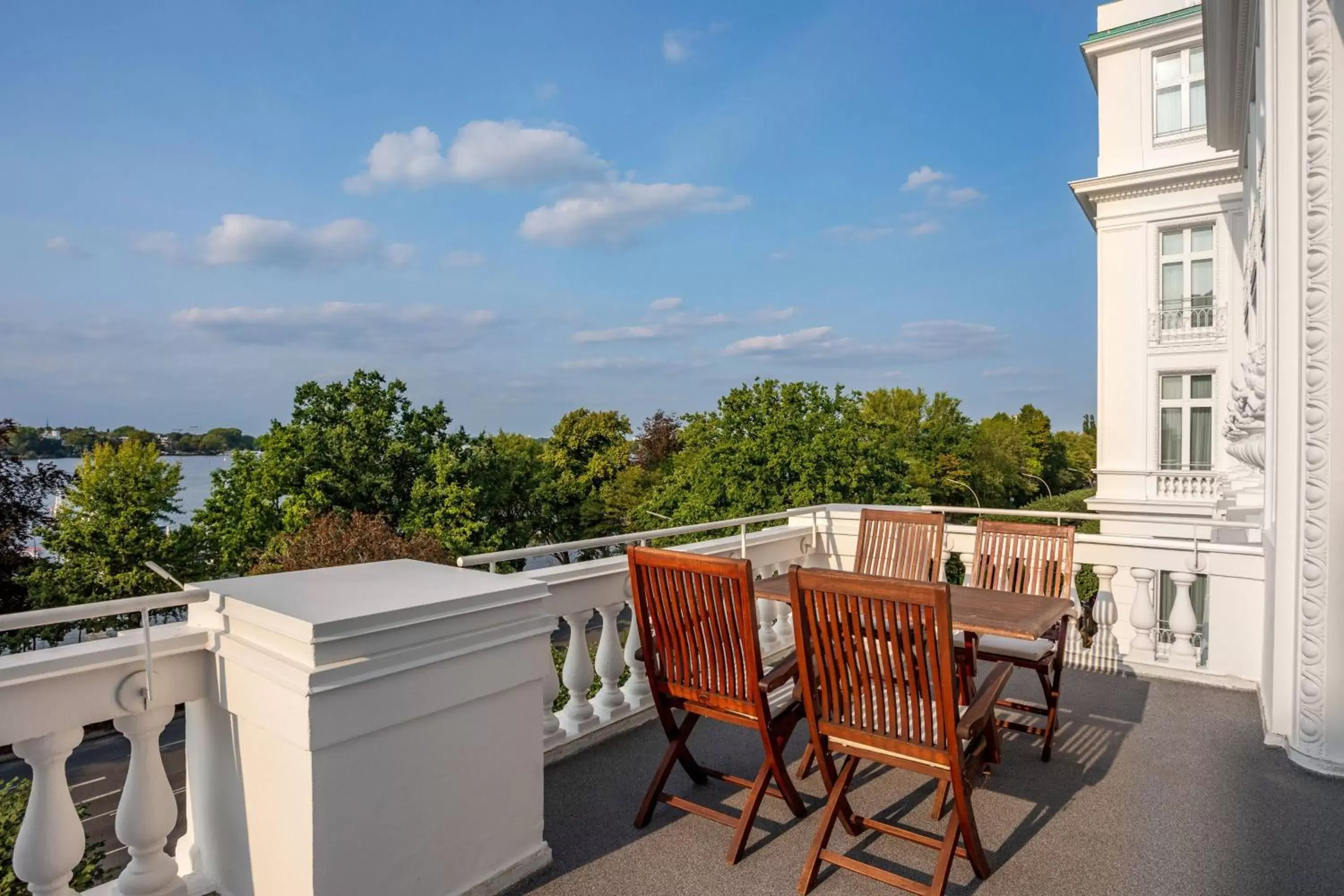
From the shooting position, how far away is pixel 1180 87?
14875 mm

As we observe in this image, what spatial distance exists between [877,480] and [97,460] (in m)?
30.2

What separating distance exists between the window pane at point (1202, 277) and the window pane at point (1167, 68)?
11.9ft

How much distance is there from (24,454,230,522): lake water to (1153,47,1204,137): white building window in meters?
31.8

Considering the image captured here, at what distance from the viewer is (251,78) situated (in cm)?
3192

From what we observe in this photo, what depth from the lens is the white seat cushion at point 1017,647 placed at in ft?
12.3

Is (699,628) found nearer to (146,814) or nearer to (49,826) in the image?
(146,814)

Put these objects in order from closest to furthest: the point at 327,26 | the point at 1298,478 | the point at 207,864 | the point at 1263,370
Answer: the point at 207,864 → the point at 1298,478 → the point at 1263,370 → the point at 327,26

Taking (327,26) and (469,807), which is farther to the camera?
(327,26)

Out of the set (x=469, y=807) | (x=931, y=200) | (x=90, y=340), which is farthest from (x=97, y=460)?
(x=469, y=807)

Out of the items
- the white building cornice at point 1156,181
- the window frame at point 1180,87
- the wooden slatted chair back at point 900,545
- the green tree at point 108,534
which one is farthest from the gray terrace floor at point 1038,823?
the green tree at point 108,534

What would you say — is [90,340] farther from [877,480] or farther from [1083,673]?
[1083,673]

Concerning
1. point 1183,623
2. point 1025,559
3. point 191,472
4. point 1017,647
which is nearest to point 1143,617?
point 1183,623

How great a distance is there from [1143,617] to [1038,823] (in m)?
2.70

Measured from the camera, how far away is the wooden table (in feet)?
10.2
